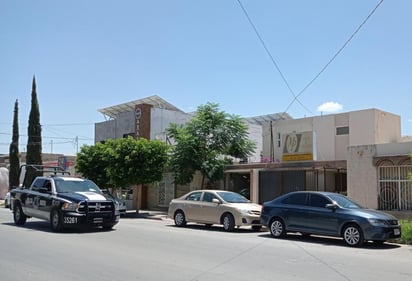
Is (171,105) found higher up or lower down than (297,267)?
higher up

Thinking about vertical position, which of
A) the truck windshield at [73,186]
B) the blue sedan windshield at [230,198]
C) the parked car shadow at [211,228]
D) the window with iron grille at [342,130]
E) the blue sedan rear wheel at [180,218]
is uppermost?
the window with iron grille at [342,130]

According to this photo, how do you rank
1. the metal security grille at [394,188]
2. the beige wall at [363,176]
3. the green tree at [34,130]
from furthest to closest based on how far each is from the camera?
the green tree at [34,130] → the beige wall at [363,176] → the metal security grille at [394,188]

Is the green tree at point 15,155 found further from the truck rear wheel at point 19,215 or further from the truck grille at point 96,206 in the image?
the truck grille at point 96,206

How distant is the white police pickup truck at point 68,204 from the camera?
15.6 metres

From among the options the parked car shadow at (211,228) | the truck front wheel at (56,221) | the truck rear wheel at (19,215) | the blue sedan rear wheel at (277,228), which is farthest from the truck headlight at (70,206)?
the blue sedan rear wheel at (277,228)

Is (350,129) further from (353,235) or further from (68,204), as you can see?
(68,204)

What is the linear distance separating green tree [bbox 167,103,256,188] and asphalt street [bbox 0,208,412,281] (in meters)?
11.9

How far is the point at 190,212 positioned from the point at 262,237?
4244 millimetres

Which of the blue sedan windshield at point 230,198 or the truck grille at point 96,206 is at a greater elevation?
the blue sedan windshield at point 230,198

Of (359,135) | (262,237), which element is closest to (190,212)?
(262,237)

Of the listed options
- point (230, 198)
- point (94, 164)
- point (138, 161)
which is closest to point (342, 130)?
point (138, 161)

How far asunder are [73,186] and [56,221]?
159cm

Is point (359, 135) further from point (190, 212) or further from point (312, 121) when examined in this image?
point (190, 212)

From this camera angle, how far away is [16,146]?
162 ft
